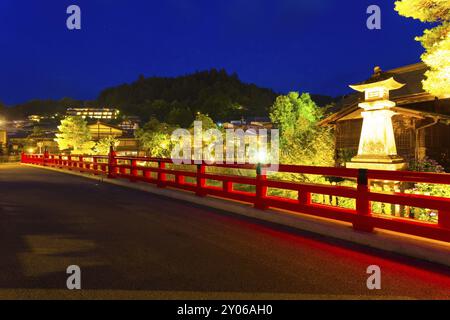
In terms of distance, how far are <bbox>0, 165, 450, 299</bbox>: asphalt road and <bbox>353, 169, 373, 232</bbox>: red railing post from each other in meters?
0.56

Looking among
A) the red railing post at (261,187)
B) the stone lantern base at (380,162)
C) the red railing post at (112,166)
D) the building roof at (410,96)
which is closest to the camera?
the red railing post at (261,187)

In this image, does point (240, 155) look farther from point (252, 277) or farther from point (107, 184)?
point (252, 277)

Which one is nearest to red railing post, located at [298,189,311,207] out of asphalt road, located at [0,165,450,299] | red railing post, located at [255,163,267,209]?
asphalt road, located at [0,165,450,299]

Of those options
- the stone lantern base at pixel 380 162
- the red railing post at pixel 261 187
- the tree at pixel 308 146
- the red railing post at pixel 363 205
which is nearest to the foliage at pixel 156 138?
the tree at pixel 308 146

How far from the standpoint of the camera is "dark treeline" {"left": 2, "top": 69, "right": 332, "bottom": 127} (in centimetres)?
13138

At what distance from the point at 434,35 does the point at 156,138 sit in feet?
155

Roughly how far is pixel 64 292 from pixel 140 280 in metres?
0.79

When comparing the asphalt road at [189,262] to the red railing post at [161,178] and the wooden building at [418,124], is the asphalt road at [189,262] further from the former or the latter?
the wooden building at [418,124]

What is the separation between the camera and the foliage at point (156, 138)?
157ft

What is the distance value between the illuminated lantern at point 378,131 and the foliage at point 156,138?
31992 mm

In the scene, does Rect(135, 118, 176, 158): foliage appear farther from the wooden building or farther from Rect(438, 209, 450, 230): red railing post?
Rect(438, 209, 450, 230): red railing post

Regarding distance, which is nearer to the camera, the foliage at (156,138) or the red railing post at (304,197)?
the red railing post at (304,197)

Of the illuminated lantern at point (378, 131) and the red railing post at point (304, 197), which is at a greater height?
the illuminated lantern at point (378, 131)

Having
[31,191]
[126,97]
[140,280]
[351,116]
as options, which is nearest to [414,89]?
[351,116]
